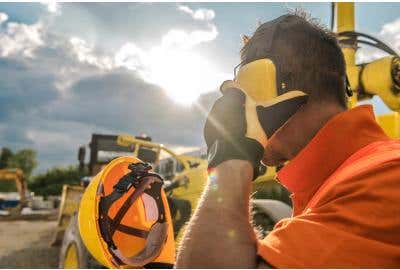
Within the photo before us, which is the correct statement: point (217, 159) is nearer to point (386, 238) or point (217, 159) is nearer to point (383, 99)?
point (386, 238)

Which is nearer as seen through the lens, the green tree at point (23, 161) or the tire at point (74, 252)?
the tire at point (74, 252)

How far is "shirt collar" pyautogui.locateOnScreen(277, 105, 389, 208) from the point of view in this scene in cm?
142

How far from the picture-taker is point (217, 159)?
1.36 meters

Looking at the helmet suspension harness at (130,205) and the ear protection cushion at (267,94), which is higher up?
the ear protection cushion at (267,94)

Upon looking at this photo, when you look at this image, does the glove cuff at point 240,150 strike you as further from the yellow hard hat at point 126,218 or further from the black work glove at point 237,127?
the yellow hard hat at point 126,218

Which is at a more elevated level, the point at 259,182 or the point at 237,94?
the point at 237,94

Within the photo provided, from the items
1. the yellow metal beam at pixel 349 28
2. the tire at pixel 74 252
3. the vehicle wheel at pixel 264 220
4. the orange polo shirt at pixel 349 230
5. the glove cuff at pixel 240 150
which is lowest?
the tire at pixel 74 252

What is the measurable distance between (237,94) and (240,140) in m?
0.13

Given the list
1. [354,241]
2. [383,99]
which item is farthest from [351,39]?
[354,241]

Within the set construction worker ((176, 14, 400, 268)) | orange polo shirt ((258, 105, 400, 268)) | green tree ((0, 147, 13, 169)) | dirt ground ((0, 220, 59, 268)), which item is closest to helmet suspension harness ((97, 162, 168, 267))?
construction worker ((176, 14, 400, 268))

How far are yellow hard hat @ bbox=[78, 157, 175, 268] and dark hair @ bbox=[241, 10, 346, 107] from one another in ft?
2.19

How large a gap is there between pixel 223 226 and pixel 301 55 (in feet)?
1.99

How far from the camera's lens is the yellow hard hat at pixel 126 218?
5.83ft

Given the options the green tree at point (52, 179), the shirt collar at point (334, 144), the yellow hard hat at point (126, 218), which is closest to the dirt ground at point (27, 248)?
the yellow hard hat at point (126, 218)
